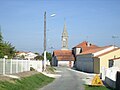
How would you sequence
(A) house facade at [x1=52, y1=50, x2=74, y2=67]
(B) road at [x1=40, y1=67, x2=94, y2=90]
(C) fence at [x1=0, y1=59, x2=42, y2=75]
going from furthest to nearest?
1. (A) house facade at [x1=52, y1=50, x2=74, y2=67]
2. (C) fence at [x1=0, y1=59, x2=42, y2=75]
3. (B) road at [x1=40, y1=67, x2=94, y2=90]

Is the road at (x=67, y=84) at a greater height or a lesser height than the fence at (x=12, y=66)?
lesser

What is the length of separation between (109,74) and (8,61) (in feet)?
35.4

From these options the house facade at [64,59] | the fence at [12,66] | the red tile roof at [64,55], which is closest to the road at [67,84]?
the fence at [12,66]

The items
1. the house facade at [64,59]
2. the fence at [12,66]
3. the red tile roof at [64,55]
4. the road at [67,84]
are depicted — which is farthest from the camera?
the red tile roof at [64,55]

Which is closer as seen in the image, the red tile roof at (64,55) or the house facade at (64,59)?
the house facade at (64,59)

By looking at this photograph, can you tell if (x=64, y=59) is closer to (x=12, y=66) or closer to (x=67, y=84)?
(x=12, y=66)

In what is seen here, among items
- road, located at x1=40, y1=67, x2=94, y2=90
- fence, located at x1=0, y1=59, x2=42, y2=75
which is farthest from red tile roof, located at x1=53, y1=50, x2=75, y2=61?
fence, located at x1=0, y1=59, x2=42, y2=75

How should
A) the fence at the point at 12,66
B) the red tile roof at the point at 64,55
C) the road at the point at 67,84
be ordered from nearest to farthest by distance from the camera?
the road at the point at 67,84
the fence at the point at 12,66
the red tile roof at the point at 64,55

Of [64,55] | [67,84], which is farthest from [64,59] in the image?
[67,84]

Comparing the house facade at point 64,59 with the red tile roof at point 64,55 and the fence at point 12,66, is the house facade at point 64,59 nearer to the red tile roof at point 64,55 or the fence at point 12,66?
the red tile roof at point 64,55

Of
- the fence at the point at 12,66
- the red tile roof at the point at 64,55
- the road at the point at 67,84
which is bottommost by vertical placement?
the road at the point at 67,84

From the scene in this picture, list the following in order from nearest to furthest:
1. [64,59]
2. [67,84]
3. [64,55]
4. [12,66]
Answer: [67,84] → [12,66] → [64,59] → [64,55]

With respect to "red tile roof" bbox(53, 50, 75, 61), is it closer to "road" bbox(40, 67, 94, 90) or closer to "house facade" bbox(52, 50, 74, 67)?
"house facade" bbox(52, 50, 74, 67)

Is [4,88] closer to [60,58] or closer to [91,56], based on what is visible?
[91,56]
